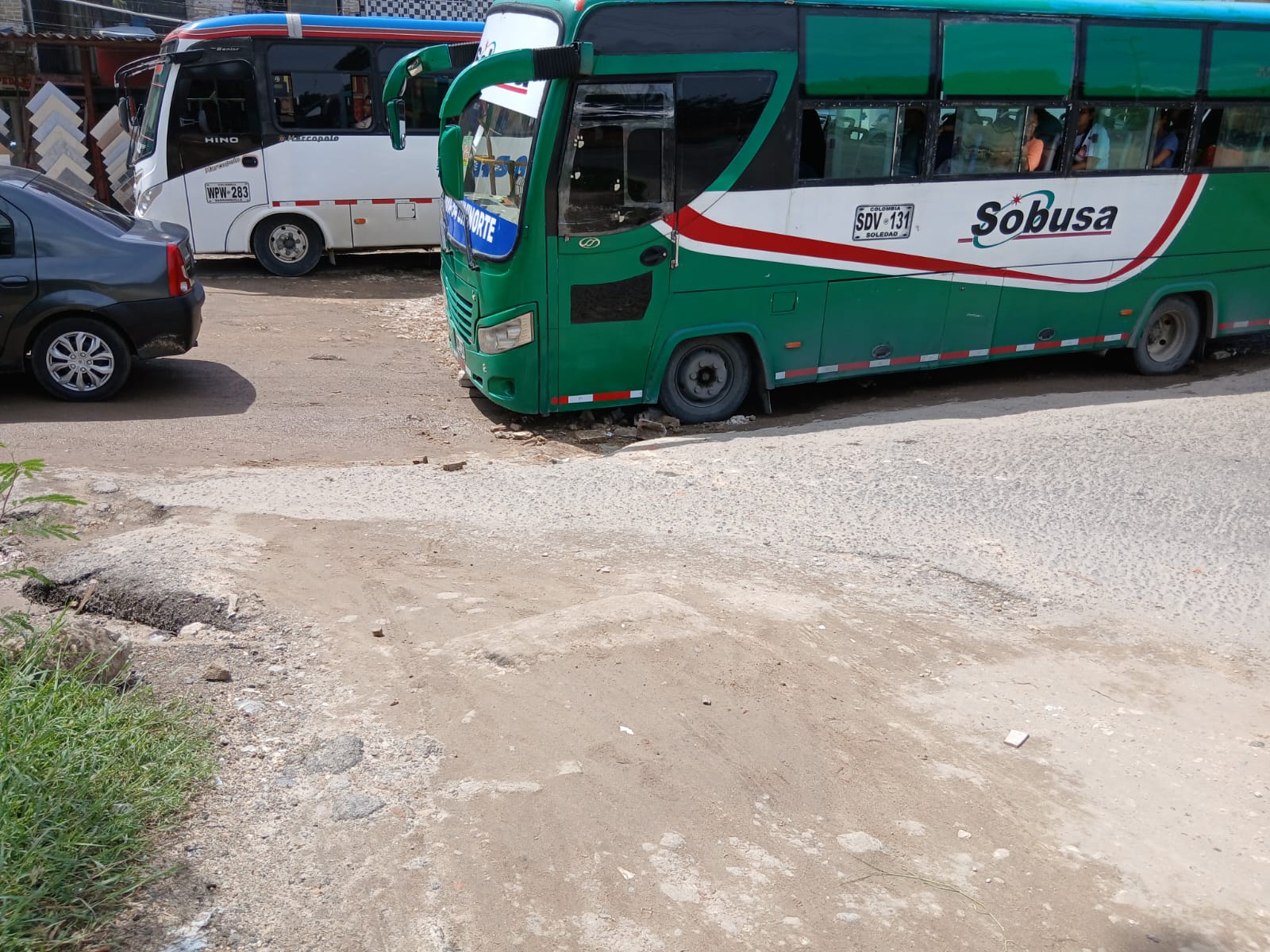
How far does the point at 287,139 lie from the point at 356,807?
11.9 meters

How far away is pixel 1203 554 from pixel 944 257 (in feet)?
12.6

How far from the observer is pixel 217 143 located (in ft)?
43.7

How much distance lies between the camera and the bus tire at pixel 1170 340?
10734 mm

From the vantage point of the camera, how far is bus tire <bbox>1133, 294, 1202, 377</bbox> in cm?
1073

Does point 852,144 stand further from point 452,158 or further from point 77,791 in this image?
point 77,791

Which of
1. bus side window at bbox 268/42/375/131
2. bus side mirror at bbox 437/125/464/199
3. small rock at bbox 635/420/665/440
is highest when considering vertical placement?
bus side window at bbox 268/42/375/131

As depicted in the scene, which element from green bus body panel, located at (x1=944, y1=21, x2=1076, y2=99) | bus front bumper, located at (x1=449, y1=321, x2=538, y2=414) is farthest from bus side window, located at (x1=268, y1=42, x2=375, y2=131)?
green bus body panel, located at (x1=944, y1=21, x2=1076, y2=99)

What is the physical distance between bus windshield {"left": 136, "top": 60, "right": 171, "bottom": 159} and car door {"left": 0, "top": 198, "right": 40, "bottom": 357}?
18.9 feet

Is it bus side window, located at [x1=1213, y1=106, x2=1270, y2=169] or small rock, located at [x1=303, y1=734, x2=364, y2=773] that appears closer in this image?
small rock, located at [x1=303, y1=734, x2=364, y2=773]

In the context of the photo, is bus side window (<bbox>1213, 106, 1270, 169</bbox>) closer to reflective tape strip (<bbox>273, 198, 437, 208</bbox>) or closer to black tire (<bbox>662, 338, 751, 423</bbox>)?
black tire (<bbox>662, 338, 751, 423</bbox>)

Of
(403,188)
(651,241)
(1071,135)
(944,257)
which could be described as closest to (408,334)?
(403,188)

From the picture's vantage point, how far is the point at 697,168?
8.04m

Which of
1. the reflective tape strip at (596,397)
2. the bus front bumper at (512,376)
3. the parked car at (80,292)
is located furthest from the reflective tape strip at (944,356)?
the parked car at (80,292)

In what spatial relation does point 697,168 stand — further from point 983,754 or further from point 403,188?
point 403,188
